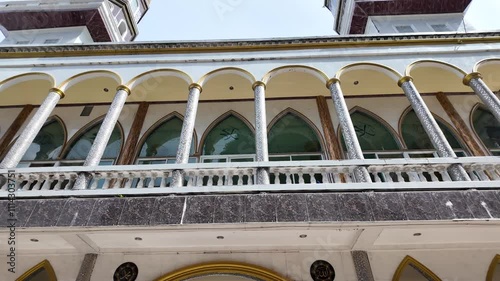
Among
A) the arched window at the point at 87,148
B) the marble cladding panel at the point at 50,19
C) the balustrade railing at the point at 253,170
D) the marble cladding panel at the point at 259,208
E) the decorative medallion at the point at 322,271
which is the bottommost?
the decorative medallion at the point at 322,271

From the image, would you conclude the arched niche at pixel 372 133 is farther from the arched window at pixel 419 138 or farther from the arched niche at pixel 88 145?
the arched niche at pixel 88 145

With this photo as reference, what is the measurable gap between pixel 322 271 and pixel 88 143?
820 centimetres

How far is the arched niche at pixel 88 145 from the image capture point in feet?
31.6

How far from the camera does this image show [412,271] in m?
6.46

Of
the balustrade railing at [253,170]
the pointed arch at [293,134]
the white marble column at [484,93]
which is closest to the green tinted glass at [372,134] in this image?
the pointed arch at [293,134]

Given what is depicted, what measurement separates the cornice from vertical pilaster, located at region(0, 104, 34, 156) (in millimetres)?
2085

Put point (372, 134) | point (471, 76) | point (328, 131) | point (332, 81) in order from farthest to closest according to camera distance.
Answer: point (372, 134)
point (328, 131)
point (332, 81)
point (471, 76)

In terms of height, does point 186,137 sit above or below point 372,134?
below

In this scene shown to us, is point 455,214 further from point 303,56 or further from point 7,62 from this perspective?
point 7,62

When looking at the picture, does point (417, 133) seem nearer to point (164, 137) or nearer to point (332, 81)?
point (332, 81)

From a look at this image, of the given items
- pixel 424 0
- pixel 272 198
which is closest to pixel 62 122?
pixel 272 198

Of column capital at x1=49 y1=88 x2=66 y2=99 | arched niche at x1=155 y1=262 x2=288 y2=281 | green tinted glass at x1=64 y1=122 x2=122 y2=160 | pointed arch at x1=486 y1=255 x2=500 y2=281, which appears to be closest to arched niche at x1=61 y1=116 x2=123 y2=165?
green tinted glass at x1=64 y1=122 x2=122 y2=160

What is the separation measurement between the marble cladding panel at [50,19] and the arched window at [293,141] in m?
10.1

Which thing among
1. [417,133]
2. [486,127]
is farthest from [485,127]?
[417,133]
